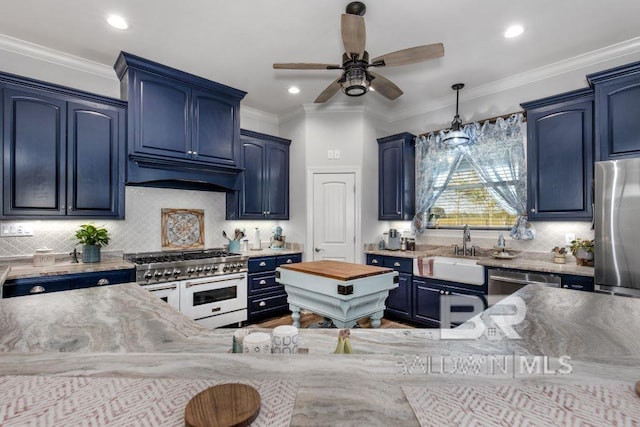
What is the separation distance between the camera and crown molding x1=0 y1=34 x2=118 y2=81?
2.87 meters

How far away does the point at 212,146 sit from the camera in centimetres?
369

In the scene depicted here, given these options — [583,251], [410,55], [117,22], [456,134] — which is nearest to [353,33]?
[410,55]

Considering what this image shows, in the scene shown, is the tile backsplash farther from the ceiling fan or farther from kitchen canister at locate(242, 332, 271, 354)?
kitchen canister at locate(242, 332, 271, 354)

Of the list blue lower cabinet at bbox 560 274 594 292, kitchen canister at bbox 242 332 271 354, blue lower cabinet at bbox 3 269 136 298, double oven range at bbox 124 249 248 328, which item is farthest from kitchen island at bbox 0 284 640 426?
double oven range at bbox 124 249 248 328

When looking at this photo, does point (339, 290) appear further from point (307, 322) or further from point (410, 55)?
point (410, 55)

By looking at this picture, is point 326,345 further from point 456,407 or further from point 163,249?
point 163,249

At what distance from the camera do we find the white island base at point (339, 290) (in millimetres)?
2510

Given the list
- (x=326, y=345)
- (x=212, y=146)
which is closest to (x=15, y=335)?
(x=326, y=345)

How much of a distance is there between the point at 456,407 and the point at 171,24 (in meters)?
3.22

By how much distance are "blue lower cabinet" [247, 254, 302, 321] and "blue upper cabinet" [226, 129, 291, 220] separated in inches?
27.1

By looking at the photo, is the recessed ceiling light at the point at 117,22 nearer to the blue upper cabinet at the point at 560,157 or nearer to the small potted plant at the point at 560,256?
the blue upper cabinet at the point at 560,157

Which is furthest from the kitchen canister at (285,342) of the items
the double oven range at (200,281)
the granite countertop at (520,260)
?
the granite countertop at (520,260)

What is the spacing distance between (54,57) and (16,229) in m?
1.70

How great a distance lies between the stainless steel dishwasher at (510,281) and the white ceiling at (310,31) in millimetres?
2171
